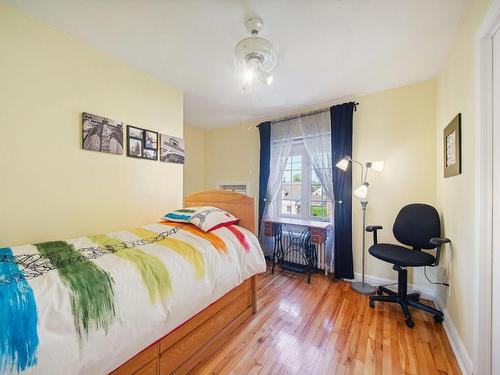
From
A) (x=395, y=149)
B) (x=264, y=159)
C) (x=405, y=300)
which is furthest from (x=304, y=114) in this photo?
(x=405, y=300)

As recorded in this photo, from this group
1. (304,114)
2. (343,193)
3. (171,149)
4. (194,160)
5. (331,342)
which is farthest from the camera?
(194,160)

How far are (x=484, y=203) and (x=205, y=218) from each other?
1.94 m

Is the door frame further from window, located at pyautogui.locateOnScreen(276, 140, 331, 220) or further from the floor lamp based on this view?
window, located at pyautogui.locateOnScreen(276, 140, 331, 220)

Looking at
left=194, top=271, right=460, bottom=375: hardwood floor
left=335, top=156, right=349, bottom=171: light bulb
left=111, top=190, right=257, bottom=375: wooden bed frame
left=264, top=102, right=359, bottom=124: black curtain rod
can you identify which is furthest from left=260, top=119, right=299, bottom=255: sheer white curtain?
left=194, top=271, right=460, bottom=375: hardwood floor

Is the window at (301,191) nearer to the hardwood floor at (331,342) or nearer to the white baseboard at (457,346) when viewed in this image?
the hardwood floor at (331,342)

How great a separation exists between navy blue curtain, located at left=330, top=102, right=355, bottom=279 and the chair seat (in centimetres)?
56

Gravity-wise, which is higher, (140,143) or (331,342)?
(140,143)

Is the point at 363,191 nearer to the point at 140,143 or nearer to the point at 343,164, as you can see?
the point at 343,164

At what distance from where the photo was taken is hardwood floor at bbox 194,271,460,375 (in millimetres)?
1375

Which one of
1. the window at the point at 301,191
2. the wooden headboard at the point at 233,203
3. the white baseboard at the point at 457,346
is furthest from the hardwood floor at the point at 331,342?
the window at the point at 301,191

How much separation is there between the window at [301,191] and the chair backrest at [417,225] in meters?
0.87

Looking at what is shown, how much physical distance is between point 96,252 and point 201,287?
712 millimetres

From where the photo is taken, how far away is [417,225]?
2100 millimetres

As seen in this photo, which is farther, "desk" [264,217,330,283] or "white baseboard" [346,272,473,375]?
"desk" [264,217,330,283]
